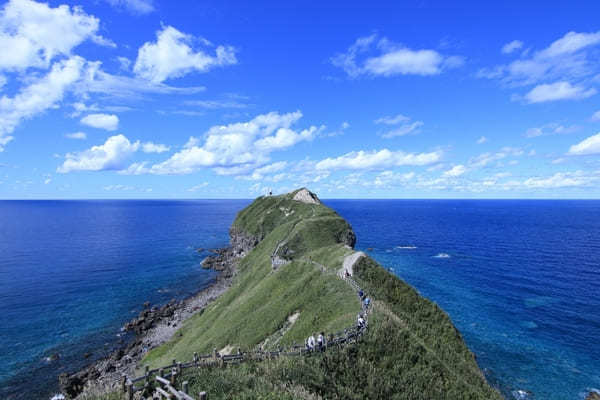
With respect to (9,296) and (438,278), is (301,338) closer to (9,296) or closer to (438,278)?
(438,278)

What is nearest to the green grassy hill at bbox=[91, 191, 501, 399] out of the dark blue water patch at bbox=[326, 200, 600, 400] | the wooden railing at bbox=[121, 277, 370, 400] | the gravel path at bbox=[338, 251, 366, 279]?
the wooden railing at bbox=[121, 277, 370, 400]

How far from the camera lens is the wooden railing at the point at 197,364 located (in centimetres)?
1742

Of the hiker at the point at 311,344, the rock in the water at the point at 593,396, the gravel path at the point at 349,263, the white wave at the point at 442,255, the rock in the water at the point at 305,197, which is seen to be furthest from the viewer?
the rock in the water at the point at 305,197

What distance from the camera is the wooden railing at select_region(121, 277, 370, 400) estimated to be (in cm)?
1742

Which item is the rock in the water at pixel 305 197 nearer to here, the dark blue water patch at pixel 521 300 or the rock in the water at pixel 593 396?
the dark blue water patch at pixel 521 300

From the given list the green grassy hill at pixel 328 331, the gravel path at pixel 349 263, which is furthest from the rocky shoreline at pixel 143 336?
the gravel path at pixel 349 263

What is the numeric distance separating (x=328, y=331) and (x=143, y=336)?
5028cm

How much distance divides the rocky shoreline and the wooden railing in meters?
1.89

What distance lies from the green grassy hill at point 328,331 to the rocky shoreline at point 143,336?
4.46m

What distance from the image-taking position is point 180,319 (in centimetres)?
6994

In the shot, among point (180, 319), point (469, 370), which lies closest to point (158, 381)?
point (469, 370)

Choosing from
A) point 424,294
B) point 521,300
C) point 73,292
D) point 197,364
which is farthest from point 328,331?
point 73,292

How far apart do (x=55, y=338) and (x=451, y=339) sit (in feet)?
241

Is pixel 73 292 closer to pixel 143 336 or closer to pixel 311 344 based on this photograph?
pixel 143 336
